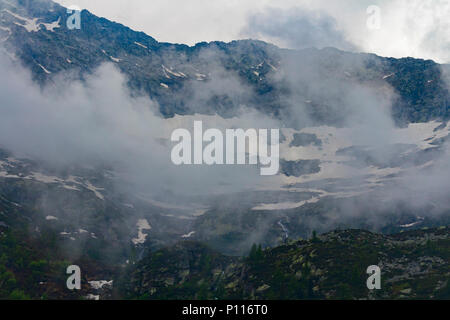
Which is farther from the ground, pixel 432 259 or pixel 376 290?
pixel 432 259
